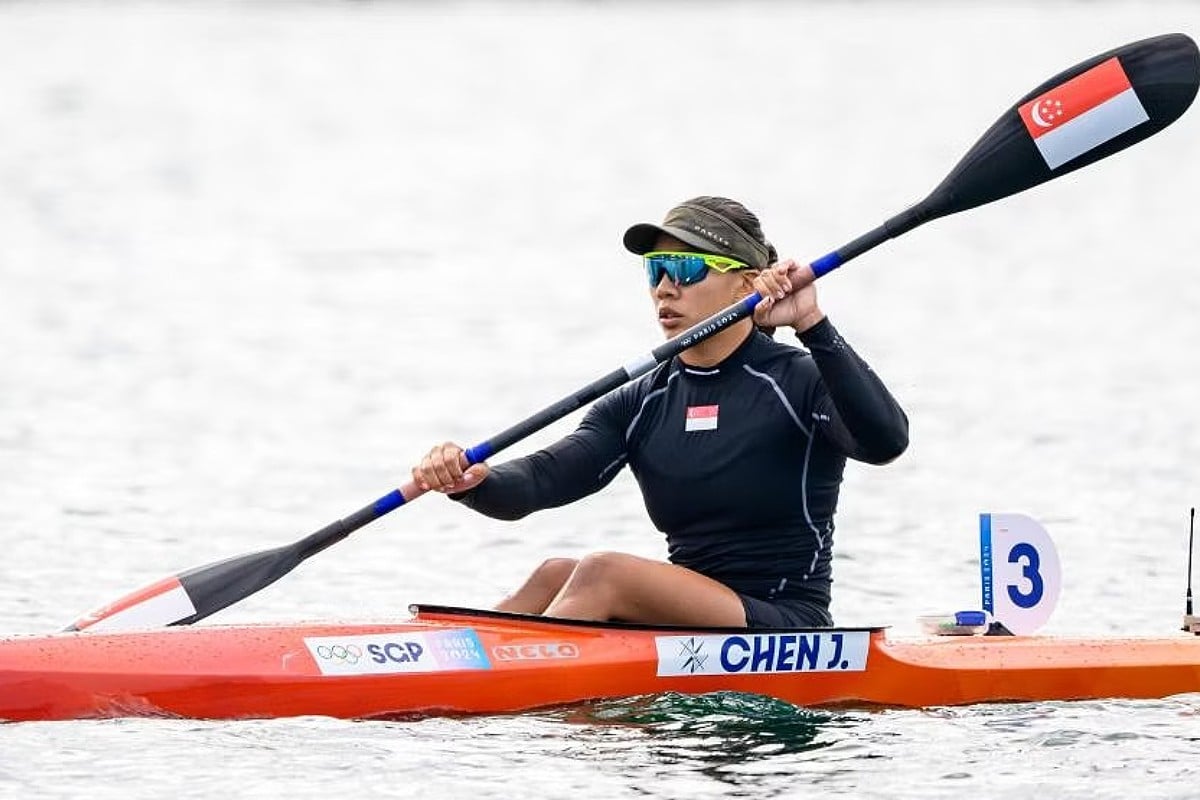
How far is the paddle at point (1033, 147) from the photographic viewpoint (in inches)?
384

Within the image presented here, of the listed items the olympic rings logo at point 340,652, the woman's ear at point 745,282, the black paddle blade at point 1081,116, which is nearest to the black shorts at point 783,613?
the woman's ear at point 745,282

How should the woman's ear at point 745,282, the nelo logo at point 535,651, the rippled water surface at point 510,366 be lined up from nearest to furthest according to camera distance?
the rippled water surface at point 510,366, the nelo logo at point 535,651, the woman's ear at point 745,282

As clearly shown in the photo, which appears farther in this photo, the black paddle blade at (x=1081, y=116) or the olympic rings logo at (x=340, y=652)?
the black paddle blade at (x=1081, y=116)

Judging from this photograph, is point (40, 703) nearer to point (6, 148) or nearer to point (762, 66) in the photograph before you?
point (6, 148)

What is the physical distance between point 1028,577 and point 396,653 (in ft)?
8.49

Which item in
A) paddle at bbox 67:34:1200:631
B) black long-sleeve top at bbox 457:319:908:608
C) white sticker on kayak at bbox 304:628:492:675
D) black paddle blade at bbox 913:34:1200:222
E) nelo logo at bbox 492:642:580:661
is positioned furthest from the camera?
black paddle blade at bbox 913:34:1200:222

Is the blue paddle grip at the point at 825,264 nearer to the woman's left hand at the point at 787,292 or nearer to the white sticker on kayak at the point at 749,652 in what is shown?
the woman's left hand at the point at 787,292

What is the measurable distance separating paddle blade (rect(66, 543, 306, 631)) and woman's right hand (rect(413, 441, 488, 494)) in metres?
0.84

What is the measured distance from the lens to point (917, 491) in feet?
50.8

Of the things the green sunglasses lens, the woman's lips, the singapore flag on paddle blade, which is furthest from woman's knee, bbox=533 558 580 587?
the singapore flag on paddle blade

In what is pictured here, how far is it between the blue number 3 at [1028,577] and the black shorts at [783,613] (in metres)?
0.84

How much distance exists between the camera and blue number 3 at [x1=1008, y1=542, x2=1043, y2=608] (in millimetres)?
9789

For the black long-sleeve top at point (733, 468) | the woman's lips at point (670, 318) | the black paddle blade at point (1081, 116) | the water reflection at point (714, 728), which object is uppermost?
the black paddle blade at point (1081, 116)

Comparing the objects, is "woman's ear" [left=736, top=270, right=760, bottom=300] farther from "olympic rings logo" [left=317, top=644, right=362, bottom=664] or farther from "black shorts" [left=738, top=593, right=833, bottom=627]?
"olympic rings logo" [left=317, top=644, right=362, bottom=664]
